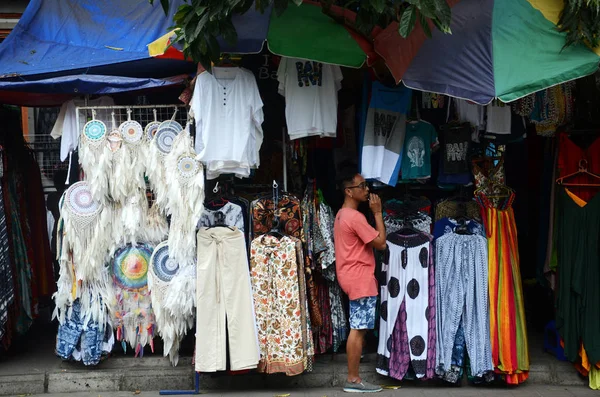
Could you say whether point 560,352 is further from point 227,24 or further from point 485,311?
point 227,24

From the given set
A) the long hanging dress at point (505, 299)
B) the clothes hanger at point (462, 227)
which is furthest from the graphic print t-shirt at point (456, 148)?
the clothes hanger at point (462, 227)

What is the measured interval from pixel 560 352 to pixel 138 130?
13.6 ft

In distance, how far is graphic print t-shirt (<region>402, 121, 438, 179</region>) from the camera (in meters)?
6.59

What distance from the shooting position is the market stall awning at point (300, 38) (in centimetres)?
586

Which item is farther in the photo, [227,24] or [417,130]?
[417,130]

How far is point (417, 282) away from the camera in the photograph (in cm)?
648

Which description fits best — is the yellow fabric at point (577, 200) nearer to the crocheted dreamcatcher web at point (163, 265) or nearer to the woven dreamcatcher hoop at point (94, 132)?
the crocheted dreamcatcher web at point (163, 265)

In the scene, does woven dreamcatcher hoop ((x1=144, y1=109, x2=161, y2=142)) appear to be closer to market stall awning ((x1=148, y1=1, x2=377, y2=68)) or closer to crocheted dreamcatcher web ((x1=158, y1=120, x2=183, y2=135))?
crocheted dreamcatcher web ((x1=158, y1=120, x2=183, y2=135))

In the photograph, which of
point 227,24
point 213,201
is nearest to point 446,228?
point 213,201

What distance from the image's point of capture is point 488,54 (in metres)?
5.75

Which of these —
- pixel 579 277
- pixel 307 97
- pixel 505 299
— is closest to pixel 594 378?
pixel 579 277

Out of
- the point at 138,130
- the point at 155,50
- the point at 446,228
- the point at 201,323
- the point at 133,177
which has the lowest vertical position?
the point at 201,323

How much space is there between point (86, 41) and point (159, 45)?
1.02 metres

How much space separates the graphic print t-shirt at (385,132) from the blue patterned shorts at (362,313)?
1.03m
